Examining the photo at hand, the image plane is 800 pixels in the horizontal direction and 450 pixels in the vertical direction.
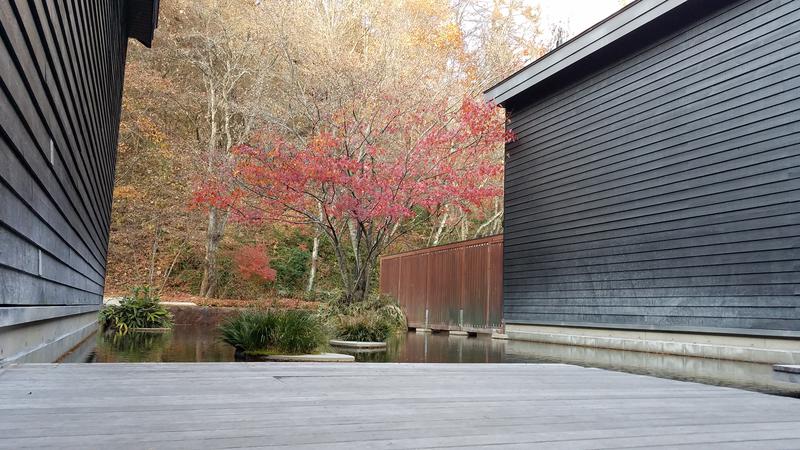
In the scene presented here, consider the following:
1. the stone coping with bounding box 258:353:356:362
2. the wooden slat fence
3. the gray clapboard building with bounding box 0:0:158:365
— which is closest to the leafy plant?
the stone coping with bounding box 258:353:356:362

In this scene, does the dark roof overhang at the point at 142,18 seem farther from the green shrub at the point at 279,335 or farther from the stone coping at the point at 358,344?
the stone coping at the point at 358,344

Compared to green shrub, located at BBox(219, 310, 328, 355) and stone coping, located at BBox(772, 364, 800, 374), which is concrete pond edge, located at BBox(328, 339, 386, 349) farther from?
stone coping, located at BBox(772, 364, 800, 374)

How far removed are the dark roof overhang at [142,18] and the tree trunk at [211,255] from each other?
8248 millimetres

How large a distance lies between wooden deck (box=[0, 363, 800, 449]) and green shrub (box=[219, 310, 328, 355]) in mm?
2048

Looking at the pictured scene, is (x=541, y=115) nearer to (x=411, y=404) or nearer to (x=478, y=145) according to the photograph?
(x=478, y=145)

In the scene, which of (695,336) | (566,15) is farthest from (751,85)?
(566,15)

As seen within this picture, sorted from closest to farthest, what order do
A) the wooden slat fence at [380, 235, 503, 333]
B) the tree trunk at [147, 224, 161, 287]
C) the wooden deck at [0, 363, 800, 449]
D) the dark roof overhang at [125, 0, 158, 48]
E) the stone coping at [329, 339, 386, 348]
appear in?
1. the wooden deck at [0, 363, 800, 449]
2. the stone coping at [329, 339, 386, 348]
3. the dark roof overhang at [125, 0, 158, 48]
4. the wooden slat fence at [380, 235, 503, 333]
5. the tree trunk at [147, 224, 161, 287]

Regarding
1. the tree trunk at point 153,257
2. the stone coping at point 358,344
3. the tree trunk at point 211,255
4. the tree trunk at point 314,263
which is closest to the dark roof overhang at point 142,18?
the stone coping at point 358,344

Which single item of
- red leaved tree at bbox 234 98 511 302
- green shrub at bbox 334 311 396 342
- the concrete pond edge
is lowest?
the concrete pond edge

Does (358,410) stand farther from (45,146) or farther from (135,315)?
(135,315)

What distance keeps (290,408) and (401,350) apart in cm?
581

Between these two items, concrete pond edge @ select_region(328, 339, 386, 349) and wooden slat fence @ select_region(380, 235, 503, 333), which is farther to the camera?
wooden slat fence @ select_region(380, 235, 503, 333)

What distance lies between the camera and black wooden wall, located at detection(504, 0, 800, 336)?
6.86m

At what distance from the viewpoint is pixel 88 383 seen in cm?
301
